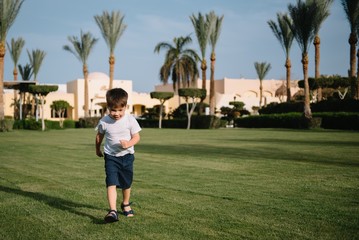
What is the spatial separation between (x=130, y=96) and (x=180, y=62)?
1594cm

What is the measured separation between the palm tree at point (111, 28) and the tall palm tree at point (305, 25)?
16675mm

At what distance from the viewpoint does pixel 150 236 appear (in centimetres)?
324

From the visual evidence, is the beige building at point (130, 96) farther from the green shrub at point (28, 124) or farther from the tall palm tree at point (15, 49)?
the green shrub at point (28, 124)

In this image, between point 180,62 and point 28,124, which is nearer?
point 28,124

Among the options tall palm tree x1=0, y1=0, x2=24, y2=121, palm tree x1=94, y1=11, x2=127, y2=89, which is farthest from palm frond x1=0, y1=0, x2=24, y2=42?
palm tree x1=94, y1=11, x2=127, y2=89

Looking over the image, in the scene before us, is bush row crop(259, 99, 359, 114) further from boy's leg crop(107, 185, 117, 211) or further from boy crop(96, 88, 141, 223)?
boy's leg crop(107, 185, 117, 211)

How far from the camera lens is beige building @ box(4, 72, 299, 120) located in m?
54.3

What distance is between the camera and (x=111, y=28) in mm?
37594

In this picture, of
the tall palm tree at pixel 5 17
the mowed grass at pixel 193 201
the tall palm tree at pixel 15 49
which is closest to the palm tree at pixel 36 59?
the tall palm tree at pixel 15 49

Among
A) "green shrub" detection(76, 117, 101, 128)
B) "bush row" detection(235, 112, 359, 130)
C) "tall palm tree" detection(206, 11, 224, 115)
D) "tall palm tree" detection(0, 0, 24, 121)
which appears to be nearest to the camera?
"bush row" detection(235, 112, 359, 130)

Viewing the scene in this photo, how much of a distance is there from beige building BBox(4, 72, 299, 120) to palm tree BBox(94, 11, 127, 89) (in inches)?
641

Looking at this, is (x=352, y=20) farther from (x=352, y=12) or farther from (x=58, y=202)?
(x=58, y=202)

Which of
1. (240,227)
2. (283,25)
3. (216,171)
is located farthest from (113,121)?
(283,25)

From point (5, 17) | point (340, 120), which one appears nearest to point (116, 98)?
point (340, 120)
